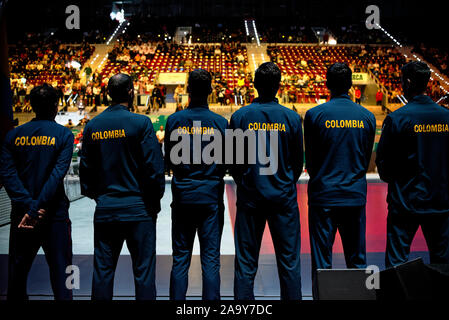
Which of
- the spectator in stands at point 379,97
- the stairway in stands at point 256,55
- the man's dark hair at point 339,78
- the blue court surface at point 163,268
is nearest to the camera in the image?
the man's dark hair at point 339,78

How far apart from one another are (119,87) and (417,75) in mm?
2009

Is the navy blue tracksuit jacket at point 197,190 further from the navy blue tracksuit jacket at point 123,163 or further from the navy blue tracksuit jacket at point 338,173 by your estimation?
the navy blue tracksuit jacket at point 338,173

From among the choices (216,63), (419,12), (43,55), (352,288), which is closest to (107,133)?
(352,288)

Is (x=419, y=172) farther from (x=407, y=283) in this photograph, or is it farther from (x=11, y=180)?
(x=11, y=180)

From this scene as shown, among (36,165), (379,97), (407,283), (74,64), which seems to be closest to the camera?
(407,283)

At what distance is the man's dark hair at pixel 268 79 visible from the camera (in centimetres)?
268

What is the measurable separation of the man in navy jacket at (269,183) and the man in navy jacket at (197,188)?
155 mm

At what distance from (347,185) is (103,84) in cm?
1597

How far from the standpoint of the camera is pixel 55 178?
2660 millimetres

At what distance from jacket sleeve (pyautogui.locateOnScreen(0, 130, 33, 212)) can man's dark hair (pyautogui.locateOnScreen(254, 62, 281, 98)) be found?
1686mm

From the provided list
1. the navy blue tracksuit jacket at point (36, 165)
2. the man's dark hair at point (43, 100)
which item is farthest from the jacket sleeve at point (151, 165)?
the man's dark hair at point (43, 100)

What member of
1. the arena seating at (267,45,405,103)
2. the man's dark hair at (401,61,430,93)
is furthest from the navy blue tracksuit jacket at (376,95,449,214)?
the arena seating at (267,45,405,103)

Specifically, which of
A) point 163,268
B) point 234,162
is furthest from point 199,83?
point 163,268

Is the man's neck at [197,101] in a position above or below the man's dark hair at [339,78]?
below
